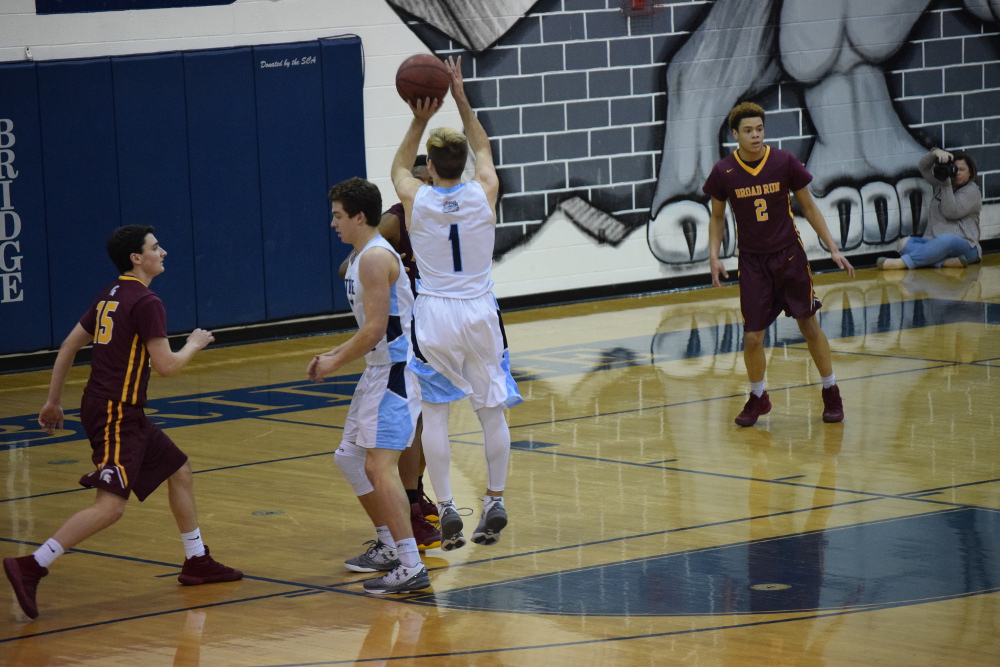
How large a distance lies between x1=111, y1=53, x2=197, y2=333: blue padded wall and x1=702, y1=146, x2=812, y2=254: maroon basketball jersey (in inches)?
219

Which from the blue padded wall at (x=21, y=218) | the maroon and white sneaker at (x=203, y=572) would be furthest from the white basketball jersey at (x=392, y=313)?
the blue padded wall at (x=21, y=218)

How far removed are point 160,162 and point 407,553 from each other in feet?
25.0

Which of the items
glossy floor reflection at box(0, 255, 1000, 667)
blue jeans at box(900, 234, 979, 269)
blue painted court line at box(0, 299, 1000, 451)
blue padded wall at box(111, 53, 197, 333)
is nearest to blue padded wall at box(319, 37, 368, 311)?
blue padded wall at box(111, 53, 197, 333)

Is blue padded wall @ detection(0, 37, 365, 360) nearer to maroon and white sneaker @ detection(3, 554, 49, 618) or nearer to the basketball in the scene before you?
the basketball

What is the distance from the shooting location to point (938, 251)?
16.9 m

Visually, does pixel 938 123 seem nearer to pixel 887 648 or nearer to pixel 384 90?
pixel 384 90

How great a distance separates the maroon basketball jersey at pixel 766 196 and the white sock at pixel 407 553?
4031mm

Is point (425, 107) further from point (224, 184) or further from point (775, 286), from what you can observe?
point (224, 184)

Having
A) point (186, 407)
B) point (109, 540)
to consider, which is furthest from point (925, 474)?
point (186, 407)

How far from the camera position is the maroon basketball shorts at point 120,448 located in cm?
631

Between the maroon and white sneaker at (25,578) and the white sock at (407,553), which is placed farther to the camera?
the white sock at (407,553)

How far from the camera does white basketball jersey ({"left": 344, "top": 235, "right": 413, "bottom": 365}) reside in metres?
6.43

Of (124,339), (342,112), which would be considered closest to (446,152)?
(124,339)

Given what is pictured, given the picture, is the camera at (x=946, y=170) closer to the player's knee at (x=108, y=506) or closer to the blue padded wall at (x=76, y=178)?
the blue padded wall at (x=76, y=178)
